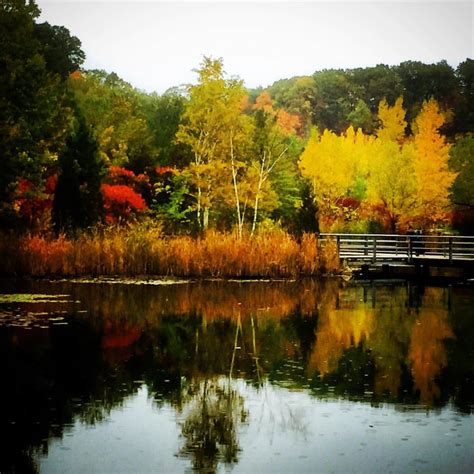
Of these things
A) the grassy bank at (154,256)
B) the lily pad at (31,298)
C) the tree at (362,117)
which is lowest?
the lily pad at (31,298)

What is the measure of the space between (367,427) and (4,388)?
4178 millimetres

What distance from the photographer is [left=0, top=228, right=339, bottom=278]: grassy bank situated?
22938 millimetres

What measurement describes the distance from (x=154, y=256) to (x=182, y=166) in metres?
15.4

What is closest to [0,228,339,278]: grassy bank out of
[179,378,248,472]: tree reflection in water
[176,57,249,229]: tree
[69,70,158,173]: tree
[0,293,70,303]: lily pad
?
[0,293,70,303]: lily pad

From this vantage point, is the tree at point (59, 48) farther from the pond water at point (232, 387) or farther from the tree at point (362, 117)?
the tree at point (362, 117)

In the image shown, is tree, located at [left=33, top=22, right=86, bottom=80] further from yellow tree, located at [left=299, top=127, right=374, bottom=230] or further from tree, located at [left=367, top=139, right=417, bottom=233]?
tree, located at [left=367, top=139, right=417, bottom=233]

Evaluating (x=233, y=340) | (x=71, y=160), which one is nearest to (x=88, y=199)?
(x=71, y=160)

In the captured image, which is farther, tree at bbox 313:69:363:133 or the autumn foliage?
tree at bbox 313:69:363:133

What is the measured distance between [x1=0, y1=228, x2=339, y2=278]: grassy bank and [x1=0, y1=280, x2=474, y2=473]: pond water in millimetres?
5263

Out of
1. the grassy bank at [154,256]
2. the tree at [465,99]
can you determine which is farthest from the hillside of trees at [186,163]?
the tree at [465,99]

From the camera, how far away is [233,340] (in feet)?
42.4

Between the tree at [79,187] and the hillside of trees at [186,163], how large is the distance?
0.13ft

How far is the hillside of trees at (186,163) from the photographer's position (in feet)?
91.9

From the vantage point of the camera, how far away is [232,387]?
9.42 m
